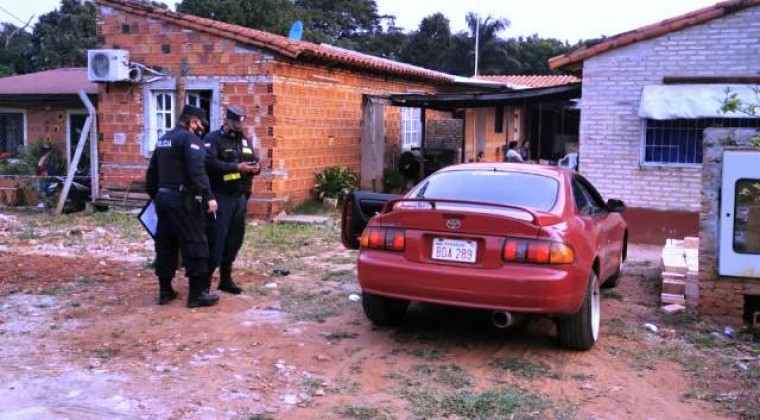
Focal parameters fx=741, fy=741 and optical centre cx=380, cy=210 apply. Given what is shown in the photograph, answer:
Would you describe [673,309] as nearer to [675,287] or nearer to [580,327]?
[675,287]

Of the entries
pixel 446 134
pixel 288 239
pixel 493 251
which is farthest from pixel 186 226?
pixel 446 134

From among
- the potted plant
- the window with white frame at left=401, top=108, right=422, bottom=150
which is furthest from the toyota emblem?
the window with white frame at left=401, top=108, right=422, bottom=150

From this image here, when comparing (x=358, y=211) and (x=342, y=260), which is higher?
(x=358, y=211)

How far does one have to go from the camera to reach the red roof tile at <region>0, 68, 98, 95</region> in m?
17.2

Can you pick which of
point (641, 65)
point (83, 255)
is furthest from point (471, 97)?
point (83, 255)

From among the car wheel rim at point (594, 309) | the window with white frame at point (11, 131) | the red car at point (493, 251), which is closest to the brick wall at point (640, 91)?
the red car at point (493, 251)

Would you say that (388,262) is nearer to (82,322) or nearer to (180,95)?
(82,322)

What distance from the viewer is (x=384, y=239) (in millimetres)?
5590

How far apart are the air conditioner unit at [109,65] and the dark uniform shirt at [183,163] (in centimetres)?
818

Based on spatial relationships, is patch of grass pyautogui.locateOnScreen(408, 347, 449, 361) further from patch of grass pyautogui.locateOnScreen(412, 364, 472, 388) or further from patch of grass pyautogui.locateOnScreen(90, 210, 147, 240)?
→ patch of grass pyautogui.locateOnScreen(90, 210, 147, 240)

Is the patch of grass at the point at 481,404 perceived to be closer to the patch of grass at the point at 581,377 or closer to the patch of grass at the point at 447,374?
the patch of grass at the point at 447,374

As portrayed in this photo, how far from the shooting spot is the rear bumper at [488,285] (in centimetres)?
506

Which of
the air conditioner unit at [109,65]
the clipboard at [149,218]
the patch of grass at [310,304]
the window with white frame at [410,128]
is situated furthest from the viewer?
the window with white frame at [410,128]

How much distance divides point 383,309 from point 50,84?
15435 mm
